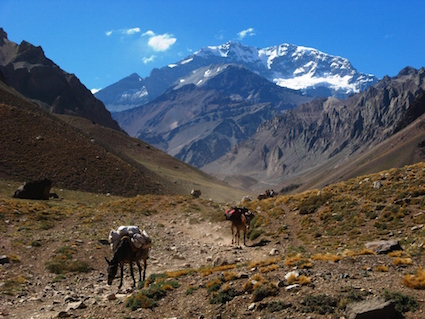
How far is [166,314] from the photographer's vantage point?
503 inches

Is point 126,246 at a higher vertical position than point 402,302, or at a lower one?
higher

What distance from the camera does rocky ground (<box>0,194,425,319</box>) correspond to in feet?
38.4

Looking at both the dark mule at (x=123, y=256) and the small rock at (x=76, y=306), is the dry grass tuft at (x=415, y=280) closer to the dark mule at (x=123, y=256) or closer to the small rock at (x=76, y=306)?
the small rock at (x=76, y=306)

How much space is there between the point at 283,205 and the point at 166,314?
22.1 meters

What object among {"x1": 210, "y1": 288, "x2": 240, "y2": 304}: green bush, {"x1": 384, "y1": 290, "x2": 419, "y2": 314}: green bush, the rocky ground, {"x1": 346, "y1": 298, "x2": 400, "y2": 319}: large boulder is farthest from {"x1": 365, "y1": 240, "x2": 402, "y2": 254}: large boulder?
{"x1": 210, "y1": 288, "x2": 240, "y2": 304}: green bush

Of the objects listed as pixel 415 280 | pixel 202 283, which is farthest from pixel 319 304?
pixel 202 283

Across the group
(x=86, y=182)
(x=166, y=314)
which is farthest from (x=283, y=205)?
(x=86, y=182)

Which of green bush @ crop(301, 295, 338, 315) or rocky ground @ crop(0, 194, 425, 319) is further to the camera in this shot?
rocky ground @ crop(0, 194, 425, 319)

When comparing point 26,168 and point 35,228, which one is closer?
point 35,228

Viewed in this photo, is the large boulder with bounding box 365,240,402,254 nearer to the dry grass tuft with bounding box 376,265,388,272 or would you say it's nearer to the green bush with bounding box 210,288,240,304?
the dry grass tuft with bounding box 376,265,388,272

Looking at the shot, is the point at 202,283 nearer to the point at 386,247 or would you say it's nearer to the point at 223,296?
the point at 223,296

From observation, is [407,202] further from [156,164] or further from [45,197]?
[156,164]

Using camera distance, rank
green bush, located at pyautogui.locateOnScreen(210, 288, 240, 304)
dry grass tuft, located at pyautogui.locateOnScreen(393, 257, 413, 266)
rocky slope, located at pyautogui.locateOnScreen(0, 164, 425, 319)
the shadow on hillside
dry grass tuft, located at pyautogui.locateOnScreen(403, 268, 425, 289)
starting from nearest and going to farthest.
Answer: dry grass tuft, located at pyautogui.locateOnScreen(403, 268, 425, 289)
rocky slope, located at pyautogui.locateOnScreen(0, 164, 425, 319)
green bush, located at pyautogui.locateOnScreen(210, 288, 240, 304)
dry grass tuft, located at pyautogui.locateOnScreen(393, 257, 413, 266)
the shadow on hillside

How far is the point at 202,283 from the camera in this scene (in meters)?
14.6
